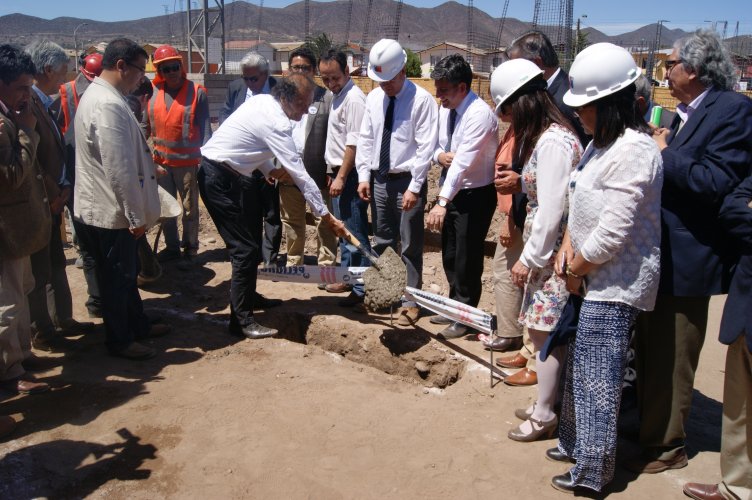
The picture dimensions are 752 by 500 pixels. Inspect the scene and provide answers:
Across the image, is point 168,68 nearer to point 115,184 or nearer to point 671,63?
point 115,184

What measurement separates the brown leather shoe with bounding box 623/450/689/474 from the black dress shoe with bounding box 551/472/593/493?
13.6 inches

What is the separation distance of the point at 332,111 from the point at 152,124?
2.22 meters

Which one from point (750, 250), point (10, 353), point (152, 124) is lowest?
point (10, 353)

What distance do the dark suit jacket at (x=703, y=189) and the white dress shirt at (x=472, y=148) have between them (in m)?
1.62

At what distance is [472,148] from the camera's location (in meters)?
4.55

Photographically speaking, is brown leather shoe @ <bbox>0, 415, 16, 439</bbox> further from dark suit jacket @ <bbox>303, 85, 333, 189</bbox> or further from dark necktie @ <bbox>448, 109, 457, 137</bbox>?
dark necktie @ <bbox>448, 109, 457, 137</bbox>

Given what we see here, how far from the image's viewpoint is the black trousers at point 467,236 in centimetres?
477

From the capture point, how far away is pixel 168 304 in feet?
19.2

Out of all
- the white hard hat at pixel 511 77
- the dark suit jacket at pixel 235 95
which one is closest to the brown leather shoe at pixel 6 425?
the white hard hat at pixel 511 77

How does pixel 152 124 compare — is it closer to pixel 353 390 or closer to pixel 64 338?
pixel 64 338

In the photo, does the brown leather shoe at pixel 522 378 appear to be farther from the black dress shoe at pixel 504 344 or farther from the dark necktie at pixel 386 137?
the dark necktie at pixel 386 137

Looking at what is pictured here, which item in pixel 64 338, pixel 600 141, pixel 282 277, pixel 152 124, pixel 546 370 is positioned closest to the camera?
pixel 600 141

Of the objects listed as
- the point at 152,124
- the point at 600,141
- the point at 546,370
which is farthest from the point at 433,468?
the point at 152,124

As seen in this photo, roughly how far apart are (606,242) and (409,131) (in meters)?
2.62
